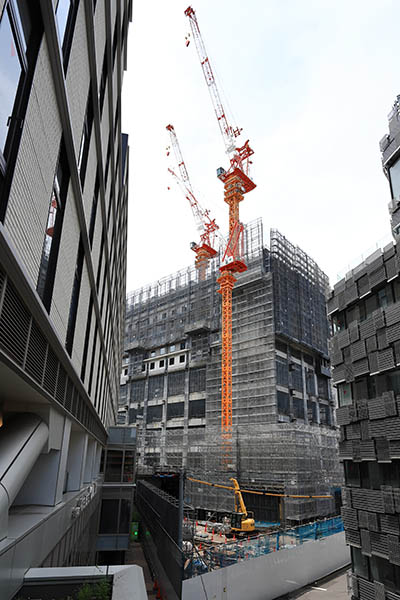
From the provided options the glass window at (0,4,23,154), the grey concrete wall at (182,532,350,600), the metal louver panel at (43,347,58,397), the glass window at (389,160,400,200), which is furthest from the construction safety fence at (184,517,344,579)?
the glass window at (389,160,400,200)

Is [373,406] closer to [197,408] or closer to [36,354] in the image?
[36,354]

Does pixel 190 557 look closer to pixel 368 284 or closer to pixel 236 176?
pixel 368 284

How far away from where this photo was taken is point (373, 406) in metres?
19.6

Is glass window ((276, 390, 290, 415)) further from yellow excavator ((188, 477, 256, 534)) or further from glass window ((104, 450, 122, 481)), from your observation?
glass window ((104, 450, 122, 481))

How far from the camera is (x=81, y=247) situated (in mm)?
10969

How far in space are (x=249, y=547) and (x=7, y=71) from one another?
2470 cm

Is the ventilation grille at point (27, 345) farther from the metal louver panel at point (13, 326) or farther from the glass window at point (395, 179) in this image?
the glass window at point (395, 179)

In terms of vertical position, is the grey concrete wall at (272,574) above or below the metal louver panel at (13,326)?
below

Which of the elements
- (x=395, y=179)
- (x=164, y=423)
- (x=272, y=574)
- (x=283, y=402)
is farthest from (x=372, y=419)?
(x=164, y=423)

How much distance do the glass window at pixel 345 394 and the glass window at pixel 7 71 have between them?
21520mm

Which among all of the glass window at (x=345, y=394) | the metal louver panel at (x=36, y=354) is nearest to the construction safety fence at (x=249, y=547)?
the glass window at (x=345, y=394)

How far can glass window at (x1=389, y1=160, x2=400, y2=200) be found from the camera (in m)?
21.6

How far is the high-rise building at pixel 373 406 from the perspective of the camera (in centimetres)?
1814

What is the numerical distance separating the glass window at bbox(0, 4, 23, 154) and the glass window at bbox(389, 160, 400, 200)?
68.4 feet
